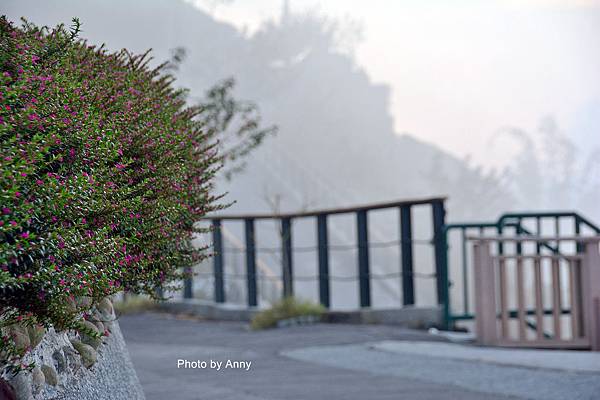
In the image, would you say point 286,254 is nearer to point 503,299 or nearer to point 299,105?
point 503,299

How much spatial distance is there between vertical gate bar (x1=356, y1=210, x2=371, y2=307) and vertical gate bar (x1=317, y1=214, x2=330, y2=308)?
0.58 metres

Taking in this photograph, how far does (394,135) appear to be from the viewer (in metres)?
100

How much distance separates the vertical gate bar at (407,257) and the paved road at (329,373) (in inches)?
33.9

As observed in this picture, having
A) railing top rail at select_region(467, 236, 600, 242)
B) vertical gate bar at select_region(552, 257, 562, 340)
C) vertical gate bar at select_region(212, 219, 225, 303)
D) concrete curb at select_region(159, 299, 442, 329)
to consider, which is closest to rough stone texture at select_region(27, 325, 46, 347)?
railing top rail at select_region(467, 236, 600, 242)

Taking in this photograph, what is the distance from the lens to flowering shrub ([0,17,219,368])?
2.93 m

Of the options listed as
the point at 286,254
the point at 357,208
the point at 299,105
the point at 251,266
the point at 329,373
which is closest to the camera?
the point at 329,373

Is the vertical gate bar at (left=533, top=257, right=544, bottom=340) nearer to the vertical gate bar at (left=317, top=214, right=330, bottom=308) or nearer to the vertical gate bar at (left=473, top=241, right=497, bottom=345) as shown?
the vertical gate bar at (left=473, top=241, right=497, bottom=345)

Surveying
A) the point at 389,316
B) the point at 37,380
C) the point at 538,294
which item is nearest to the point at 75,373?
the point at 37,380

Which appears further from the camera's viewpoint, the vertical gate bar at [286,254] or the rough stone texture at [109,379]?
the vertical gate bar at [286,254]

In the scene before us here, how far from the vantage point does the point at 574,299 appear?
8.66m

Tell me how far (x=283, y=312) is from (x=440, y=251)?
2051mm

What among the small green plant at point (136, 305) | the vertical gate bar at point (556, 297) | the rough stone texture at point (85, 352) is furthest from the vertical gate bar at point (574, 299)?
the small green plant at point (136, 305)

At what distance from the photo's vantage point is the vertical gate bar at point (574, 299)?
28.3ft

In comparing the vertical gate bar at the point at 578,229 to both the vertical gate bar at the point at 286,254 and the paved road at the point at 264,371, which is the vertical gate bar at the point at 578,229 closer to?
the paved road at the point at 264,371
